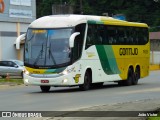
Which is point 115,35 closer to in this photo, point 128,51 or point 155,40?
point 128,51

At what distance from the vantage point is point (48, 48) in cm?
2434

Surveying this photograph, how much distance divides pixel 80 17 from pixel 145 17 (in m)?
68.0

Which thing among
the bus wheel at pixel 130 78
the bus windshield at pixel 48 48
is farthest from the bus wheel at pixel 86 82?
the bus wheel at pixel 130 78

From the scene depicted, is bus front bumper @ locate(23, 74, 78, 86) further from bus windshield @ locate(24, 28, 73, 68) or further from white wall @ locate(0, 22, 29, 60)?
white wall @ locate(0, 22, 29, 60)

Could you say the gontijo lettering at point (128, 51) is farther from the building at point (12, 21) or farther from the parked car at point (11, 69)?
the building at point (12, 21)

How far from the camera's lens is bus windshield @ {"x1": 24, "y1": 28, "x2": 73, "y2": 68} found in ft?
79.6

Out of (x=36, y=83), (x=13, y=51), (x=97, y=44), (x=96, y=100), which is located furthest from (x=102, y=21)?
(x=13, y=51)

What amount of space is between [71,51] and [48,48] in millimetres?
1042

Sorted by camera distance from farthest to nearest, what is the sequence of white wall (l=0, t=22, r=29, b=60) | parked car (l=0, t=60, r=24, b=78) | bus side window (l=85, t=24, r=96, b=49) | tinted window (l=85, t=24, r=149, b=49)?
white wall (l=0, t=22, r=29, b=60)
parked car (l=0, t=60, r=24, b=78)
tinted window (l=85, t=24, r=149, b=49)
bus side window (l=85, t=24, r=96, b=49)

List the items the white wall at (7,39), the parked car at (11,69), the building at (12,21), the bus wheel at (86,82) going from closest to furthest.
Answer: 1. the bus wheel at (86,82)
2. the parked car at (11,69)
3. the building at (12,21)
4. the white wall at (7,39)

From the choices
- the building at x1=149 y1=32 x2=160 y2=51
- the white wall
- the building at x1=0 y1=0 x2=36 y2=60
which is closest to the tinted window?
the building at x1=0 y1=0 x2=36 y2=60

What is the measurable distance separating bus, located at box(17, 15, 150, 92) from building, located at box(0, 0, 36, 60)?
24.6 m

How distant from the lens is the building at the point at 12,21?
51.8 m

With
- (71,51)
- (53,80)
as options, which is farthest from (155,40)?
(53,80)
